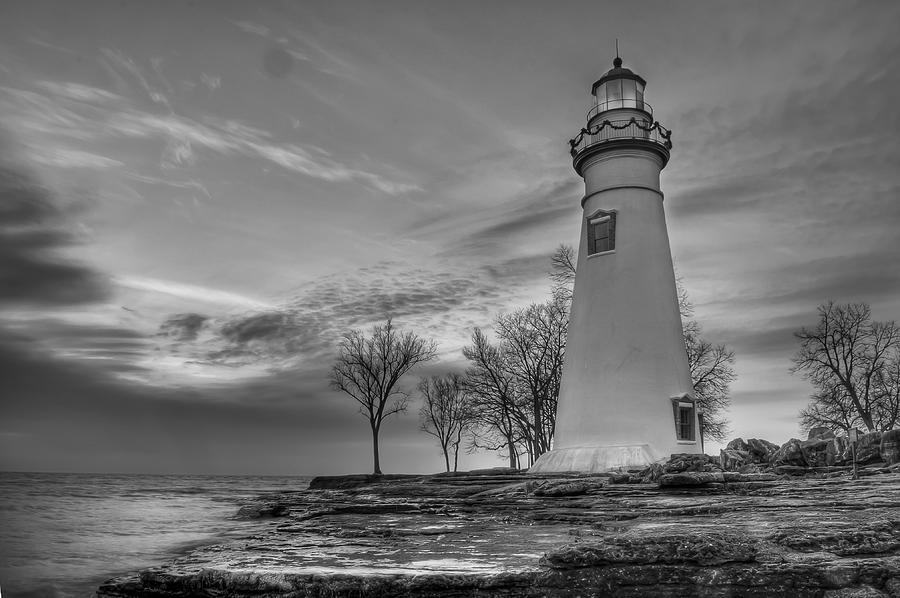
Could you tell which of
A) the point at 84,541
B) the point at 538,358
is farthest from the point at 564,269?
the point at 84,541

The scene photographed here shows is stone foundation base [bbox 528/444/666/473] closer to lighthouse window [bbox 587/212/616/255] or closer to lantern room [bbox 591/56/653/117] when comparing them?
lighthouse window [bbox 587/212/616/255]

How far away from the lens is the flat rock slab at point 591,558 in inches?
183

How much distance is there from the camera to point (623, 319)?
809 inches

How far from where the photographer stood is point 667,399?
65.7ft

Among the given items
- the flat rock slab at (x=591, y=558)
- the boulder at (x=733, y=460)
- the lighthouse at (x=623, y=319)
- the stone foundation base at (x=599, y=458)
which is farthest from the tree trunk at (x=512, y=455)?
the flat rock slab at (x=591, y=558)

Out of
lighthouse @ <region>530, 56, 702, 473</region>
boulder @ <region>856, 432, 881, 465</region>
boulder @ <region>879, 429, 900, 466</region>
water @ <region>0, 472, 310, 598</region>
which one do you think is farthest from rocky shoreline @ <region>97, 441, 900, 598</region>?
lighthouse @ <region>530, 56, 702, 473</region>

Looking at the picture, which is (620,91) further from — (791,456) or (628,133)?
(791,456)

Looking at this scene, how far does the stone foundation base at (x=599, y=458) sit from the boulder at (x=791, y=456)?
10.7ft

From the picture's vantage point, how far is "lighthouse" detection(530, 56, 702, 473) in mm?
19859

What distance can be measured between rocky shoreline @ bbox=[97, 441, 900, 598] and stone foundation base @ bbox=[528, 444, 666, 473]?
7.52 m

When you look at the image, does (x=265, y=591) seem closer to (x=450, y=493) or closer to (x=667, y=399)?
(x=450, y=493)

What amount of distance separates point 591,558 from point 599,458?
15.4 m

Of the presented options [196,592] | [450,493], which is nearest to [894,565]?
[196,592]

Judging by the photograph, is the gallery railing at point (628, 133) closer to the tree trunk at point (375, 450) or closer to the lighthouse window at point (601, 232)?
the lighthouse window at point (601, 232)
